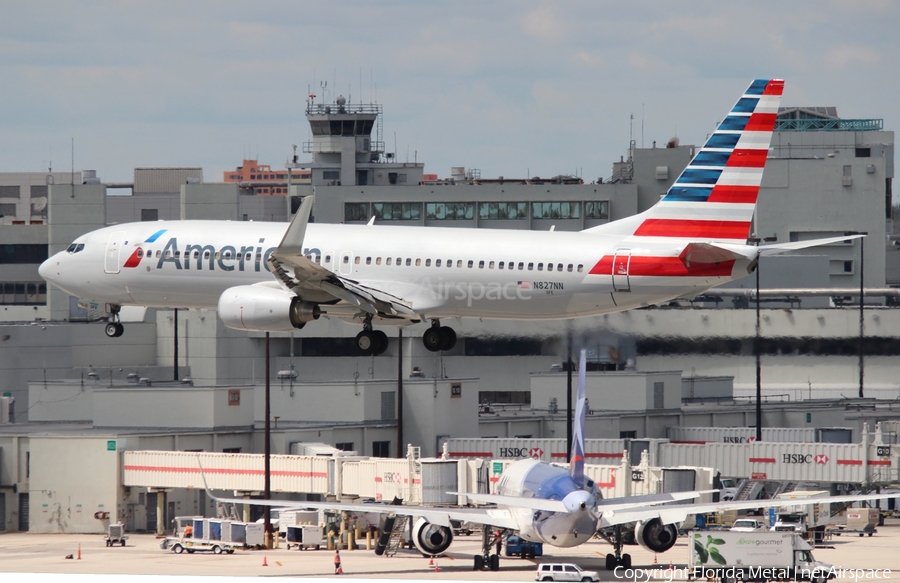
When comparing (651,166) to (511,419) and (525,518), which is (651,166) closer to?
(511,419)

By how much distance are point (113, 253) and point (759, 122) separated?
2271 cm

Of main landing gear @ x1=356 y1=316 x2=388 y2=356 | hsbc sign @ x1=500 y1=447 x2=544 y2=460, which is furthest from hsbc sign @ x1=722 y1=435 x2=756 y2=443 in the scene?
main landing gear @ x1=356 y1=316 x2=388 y2=356

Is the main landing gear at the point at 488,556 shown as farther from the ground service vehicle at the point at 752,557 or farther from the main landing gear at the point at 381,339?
the ground service vehicle at the point at 752,557

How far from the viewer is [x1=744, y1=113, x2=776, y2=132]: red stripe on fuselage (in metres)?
49.5

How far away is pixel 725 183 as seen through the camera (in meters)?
49.1

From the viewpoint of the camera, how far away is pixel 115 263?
2052 inches

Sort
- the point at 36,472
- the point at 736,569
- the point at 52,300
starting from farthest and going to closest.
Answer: the point at 52,300, the point at 36,472, the point at 736,569

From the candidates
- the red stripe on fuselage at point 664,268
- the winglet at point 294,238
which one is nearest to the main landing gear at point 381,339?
the winglet at point 294,238

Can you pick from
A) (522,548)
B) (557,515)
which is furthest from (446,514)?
(557,515)

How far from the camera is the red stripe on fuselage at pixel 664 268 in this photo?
4562cm

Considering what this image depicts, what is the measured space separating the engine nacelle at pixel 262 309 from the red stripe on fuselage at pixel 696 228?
11.4 meters

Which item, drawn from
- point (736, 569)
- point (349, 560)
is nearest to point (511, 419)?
point (349, 560)

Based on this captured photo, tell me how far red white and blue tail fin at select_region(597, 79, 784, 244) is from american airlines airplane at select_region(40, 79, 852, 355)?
0.03 meters

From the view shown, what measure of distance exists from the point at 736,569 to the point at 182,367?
224 ft
